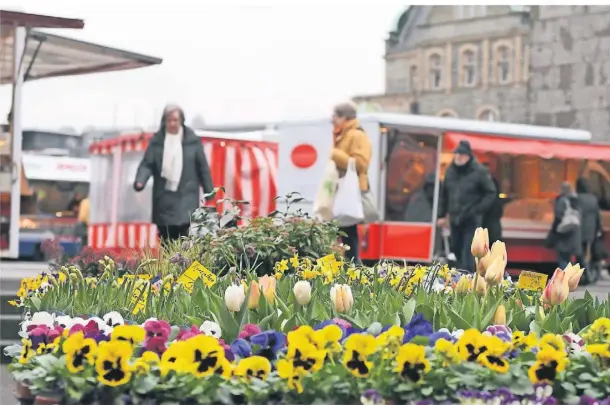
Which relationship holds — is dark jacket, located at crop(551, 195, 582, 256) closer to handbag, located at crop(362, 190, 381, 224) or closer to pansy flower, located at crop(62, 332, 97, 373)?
handbag, located at crop(362, 190, 381, 224)

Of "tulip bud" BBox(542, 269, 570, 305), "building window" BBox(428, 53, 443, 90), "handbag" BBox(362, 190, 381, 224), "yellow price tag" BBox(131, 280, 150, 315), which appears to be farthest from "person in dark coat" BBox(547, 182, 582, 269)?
"building window" BBox(428, 53, 443, 90)

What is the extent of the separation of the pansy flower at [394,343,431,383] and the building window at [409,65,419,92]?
6149 cm

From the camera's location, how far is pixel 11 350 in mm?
4324

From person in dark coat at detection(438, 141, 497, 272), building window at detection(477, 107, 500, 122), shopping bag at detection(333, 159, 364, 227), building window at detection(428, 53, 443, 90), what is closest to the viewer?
shopping bag at detection(333, 159, 364, 227)

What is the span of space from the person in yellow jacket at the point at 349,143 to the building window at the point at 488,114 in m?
48.8

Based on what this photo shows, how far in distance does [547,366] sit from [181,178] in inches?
317

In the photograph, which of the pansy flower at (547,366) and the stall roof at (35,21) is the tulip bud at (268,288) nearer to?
the pansy flower at (547,366)

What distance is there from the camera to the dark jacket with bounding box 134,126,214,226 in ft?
37.5

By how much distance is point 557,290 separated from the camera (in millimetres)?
4480

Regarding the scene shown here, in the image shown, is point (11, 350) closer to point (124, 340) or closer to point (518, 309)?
point (124, 340)

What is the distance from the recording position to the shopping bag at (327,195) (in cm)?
1127

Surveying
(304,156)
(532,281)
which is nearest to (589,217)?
(304,156)

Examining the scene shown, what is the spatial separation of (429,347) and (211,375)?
0.61 metres

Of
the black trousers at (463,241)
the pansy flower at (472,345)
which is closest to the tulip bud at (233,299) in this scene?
the pansy flower at (472,345)
